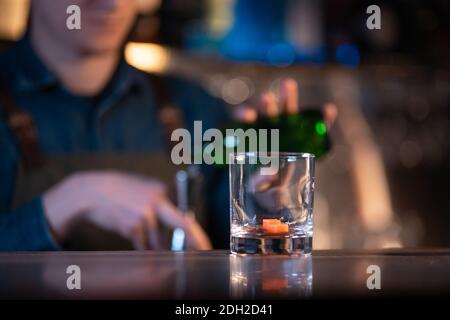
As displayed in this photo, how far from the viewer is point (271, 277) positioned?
56cm

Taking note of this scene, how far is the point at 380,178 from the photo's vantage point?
2.84m

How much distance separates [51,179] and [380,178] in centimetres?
165

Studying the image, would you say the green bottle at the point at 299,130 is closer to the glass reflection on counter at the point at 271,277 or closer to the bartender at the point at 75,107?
the bartender at the point at 75,107

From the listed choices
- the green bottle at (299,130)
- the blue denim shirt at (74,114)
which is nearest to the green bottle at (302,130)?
the green bottle at (299,130)

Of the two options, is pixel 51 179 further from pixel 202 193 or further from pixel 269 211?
pixel 269 211

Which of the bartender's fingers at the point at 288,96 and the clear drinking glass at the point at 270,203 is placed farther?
the bartender's fingers at the point at 288,96

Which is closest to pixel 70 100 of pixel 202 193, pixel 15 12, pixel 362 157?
pixel 202 193

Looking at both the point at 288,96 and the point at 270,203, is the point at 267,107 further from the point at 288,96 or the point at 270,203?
the point at 270,203

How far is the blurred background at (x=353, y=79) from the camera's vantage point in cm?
269

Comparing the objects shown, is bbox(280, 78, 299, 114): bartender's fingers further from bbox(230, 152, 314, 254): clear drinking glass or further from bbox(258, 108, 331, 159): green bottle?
bbox(230, 152, 314, 254): clear drinking glass

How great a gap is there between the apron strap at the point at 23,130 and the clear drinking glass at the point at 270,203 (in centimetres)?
92

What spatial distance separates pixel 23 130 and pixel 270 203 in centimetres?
96

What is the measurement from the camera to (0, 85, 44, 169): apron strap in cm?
A: 153

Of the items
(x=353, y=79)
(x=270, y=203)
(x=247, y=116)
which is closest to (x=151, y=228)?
(x=247, y=116)
